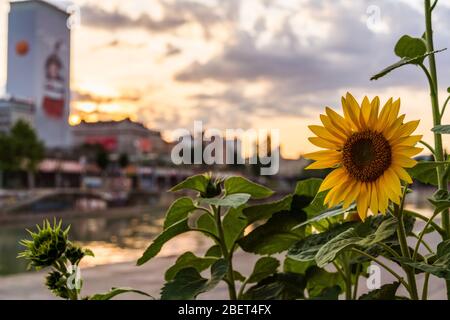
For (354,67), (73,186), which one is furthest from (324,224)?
(73,186)

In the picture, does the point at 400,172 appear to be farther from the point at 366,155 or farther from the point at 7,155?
the point at 7,155

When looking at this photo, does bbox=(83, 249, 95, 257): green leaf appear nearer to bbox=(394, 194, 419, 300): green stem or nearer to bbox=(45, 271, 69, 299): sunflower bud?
bbox=(45, 271, 69, 299): sunflower bud

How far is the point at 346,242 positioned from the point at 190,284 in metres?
0.13

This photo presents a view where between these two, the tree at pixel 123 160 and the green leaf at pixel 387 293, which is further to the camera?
the tree at pixel 123 160

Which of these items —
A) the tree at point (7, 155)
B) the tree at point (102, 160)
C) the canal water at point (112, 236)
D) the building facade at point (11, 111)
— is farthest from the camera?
the building facade at point (11, 111)

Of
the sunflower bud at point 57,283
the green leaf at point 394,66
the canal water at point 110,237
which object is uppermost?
the green leaf at point 394,66

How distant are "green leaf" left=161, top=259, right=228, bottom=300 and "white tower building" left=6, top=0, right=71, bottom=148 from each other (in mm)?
33823

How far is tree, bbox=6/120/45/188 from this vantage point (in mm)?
18047

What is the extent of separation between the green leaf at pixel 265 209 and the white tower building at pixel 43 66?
3379cm

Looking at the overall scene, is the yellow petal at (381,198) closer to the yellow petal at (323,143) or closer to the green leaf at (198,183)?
the yellow petal at (323,143)

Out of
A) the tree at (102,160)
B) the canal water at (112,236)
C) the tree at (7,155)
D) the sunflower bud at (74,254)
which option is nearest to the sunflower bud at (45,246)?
the sunflower bud at (74,254)

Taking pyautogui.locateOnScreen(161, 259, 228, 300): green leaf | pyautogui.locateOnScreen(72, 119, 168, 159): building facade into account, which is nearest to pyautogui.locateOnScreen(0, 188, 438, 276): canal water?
pyautogui.locateOnScreen(161, 259, 228, 300): green leaf

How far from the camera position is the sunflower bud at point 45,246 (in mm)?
378
